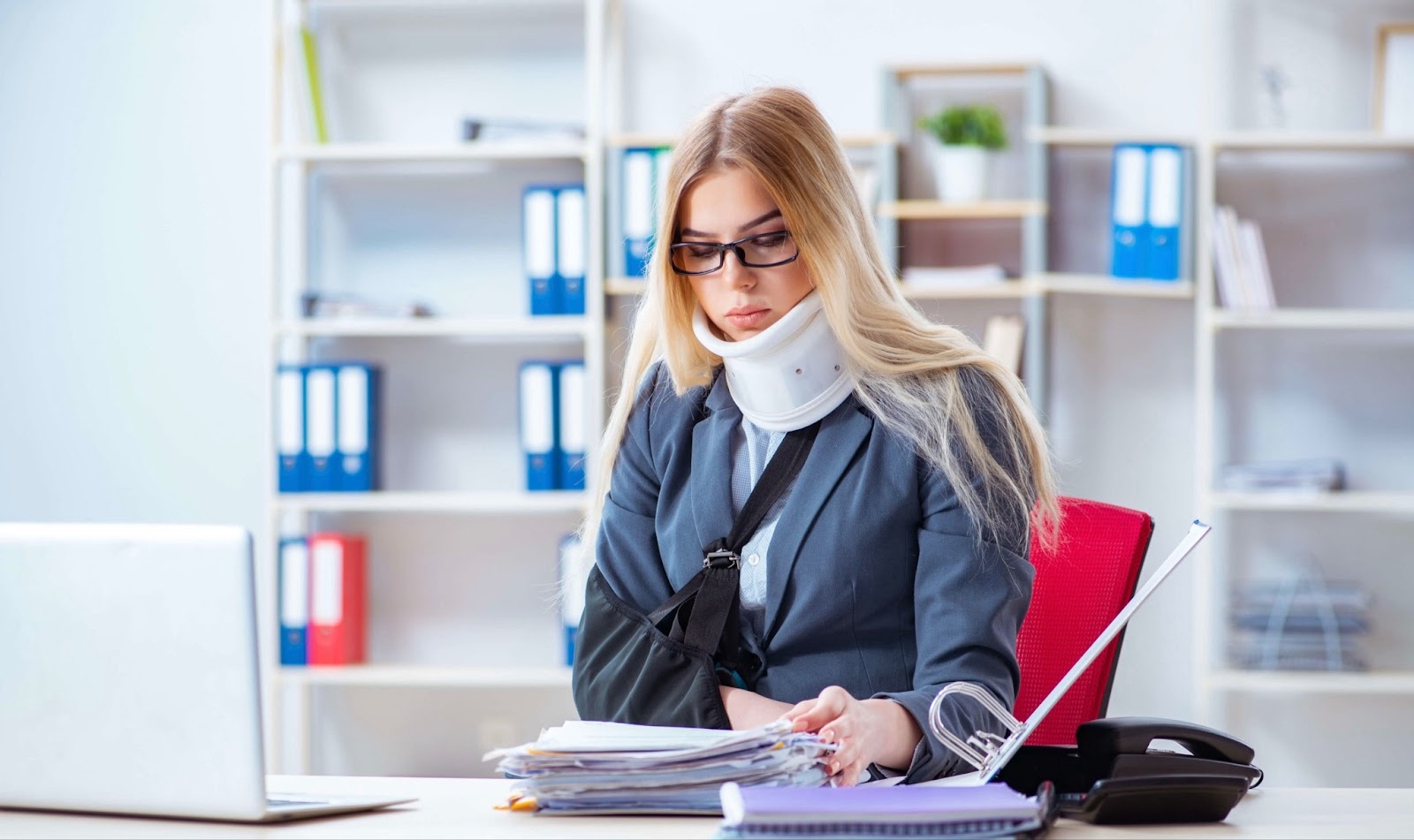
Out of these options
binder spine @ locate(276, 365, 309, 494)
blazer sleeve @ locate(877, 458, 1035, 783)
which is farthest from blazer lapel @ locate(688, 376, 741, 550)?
binder spine @ locate(276, 365, 309, 494)

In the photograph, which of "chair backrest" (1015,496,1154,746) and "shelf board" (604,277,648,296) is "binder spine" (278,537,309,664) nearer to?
"shelf board" (604,277,648,296)

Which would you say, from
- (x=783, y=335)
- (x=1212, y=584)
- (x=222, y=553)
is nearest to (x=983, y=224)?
(x=1212, y=584)

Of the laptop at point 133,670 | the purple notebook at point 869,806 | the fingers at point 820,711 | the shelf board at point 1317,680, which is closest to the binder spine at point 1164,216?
the shelf board at point 1317,680

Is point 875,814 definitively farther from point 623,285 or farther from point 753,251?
point 623,285

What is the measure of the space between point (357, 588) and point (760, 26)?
1754mm

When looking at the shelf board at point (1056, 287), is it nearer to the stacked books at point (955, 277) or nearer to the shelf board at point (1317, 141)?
the stacked books at point (955, 277)

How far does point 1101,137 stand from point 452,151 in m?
1.54

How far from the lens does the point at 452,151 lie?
330 cm

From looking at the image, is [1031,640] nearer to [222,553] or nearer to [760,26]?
[222,553]

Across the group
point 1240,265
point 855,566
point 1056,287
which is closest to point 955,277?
point 1056,287

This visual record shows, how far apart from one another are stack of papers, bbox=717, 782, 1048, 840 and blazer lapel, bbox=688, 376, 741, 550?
55cm

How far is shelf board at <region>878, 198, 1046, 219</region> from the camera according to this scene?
314 cm

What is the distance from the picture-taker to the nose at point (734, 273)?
1448 mm

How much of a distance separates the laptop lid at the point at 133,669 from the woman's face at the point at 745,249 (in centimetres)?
67
